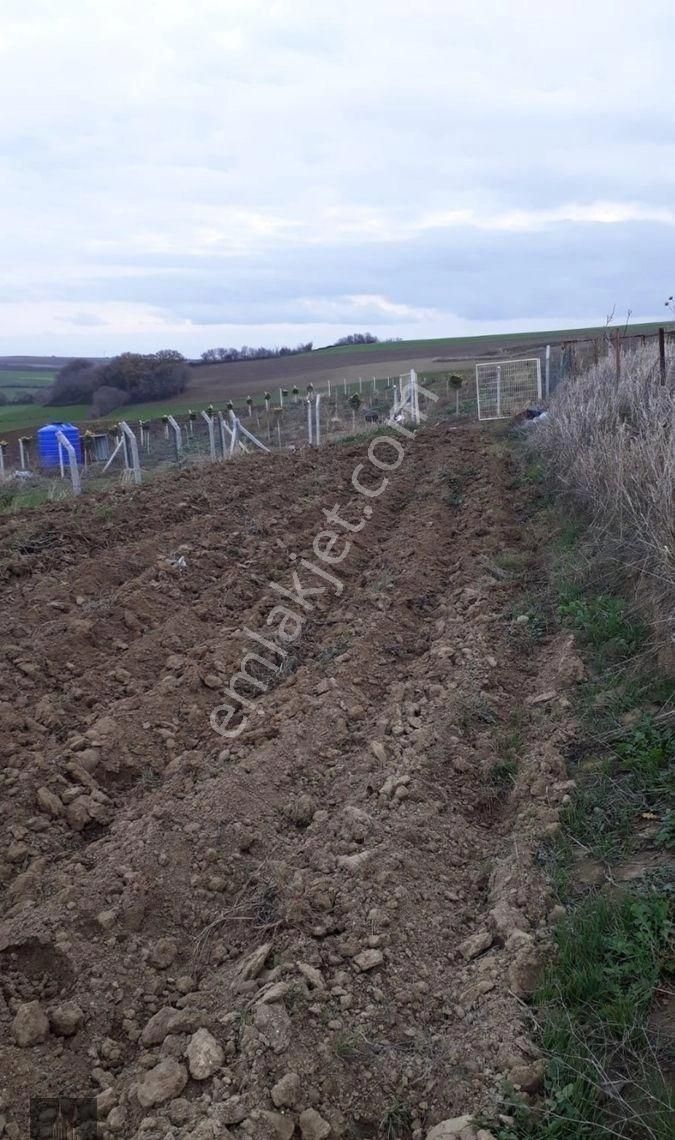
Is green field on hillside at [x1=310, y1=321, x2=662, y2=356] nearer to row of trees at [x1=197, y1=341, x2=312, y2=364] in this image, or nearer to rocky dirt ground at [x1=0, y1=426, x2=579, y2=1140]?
row of trees at [x1=197, y1=341, x2=312, y2=364]

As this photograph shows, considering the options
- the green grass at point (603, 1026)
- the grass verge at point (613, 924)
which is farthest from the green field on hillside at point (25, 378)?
the green grass at point (603, 1026)

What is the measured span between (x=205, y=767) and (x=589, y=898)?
2076 millimetres

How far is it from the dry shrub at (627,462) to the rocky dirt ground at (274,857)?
0.94 meters

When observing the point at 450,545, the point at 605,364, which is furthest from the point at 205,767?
the point at 605,364

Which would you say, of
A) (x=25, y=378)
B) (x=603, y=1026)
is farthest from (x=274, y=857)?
(x=25, y=378)

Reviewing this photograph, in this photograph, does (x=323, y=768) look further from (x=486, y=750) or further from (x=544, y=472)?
(x=544, y=472)

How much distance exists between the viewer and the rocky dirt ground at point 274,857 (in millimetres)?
2576

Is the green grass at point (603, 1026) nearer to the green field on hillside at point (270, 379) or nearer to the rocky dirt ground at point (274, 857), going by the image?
the rocky dirt ground at point (274, 857)

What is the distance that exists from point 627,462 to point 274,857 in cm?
434


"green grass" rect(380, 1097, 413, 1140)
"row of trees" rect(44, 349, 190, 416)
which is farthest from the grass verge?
"row of trees" rect(44, 349, 190, 416)

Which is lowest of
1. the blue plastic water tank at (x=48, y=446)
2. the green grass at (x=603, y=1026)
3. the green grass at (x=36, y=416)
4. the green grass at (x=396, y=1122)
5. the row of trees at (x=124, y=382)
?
the green grass at (x=396, y=1122)

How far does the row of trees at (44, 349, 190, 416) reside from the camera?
46.8 metres

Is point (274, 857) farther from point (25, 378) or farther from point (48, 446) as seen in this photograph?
point (25, 378)

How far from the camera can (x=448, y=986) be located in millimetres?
2918
